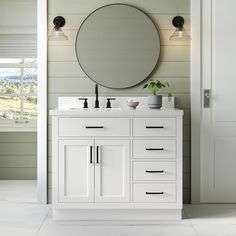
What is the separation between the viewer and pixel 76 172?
4066mm

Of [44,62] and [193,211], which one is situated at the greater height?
[44,62]

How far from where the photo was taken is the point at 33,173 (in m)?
6.00

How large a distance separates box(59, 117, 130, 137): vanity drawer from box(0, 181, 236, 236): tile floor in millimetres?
712

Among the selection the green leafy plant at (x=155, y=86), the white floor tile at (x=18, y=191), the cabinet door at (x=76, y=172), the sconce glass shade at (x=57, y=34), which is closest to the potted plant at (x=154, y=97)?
the green leafy plant at (x=155, y=86)

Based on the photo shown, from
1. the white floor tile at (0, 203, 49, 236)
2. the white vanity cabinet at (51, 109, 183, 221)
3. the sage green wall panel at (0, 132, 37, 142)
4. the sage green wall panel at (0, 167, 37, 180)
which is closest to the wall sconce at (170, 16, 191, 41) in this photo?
the white vanity cabinet at (51, 109, 183, 221)

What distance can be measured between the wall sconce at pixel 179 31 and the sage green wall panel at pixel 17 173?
2.50 metres

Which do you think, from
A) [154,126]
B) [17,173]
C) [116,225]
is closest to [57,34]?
[154,126]

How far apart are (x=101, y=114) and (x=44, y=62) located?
93 centimetres

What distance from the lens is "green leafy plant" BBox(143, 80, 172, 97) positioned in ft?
14.2

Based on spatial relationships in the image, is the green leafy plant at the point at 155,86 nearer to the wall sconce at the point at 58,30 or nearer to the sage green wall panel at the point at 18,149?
the wall sconce at the point at 58,30

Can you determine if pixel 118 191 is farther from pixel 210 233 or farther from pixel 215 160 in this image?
pixel 215 160

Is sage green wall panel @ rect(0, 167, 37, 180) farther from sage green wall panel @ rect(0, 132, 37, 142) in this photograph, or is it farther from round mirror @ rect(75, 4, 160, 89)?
round mirror @ rect(75, 4, 160, 89)

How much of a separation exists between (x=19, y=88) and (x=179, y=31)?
2333 millimetres

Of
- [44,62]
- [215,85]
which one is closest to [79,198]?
[44,62]
